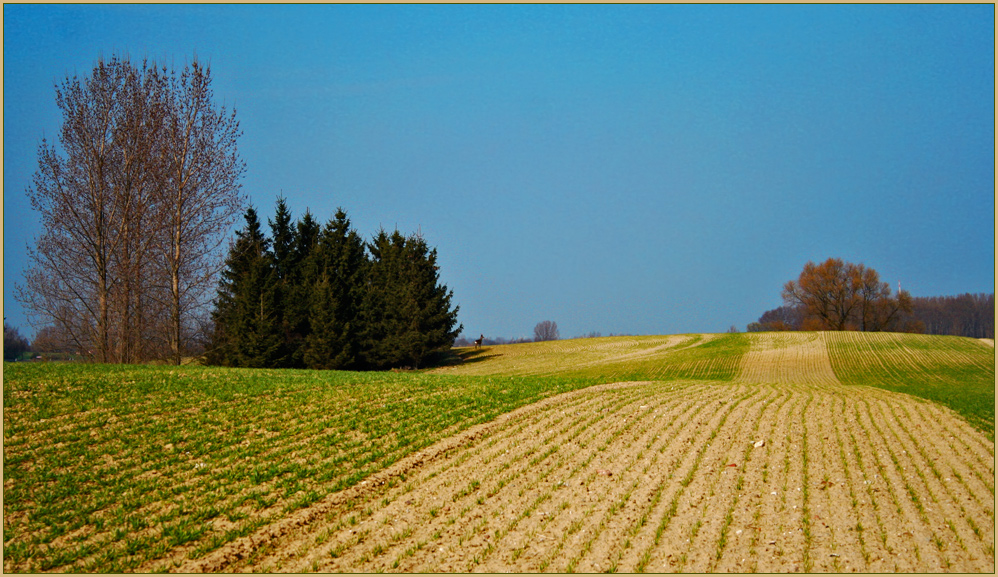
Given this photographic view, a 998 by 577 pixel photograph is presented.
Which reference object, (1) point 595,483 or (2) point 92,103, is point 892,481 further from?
(2) point 92,103

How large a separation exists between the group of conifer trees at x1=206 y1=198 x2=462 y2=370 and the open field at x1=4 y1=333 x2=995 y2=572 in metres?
18.4

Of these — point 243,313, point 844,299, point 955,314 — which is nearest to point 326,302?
point 243,313

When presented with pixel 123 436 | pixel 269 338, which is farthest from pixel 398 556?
pixel 269 338

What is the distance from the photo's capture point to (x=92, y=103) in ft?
104

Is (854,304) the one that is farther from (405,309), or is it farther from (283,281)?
(283,281)

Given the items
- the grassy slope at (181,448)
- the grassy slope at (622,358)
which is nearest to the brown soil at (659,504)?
the grassy slope at (181,448)

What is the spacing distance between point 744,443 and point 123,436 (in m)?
12.0

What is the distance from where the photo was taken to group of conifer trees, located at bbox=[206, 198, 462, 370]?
37.0 meters

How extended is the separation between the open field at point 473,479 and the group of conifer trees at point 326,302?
18.4 m

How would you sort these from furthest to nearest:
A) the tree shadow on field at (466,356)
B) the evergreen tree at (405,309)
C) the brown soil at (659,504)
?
the tree shadow on field at (466,356) → the evergreen tree at (405,309) → the brown soil at (659,504)

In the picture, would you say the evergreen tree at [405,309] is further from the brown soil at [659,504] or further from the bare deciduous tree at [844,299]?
the bare deciduous tree at [844,299]

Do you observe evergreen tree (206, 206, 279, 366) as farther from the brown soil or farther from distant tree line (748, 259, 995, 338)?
distant tree line (748, 259, 995, 338)

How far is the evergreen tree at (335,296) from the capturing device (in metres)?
39.8

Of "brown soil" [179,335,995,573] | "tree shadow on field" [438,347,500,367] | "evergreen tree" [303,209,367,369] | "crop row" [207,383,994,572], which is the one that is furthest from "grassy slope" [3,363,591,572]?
"tree shadow on field" [438,347,500,367]
